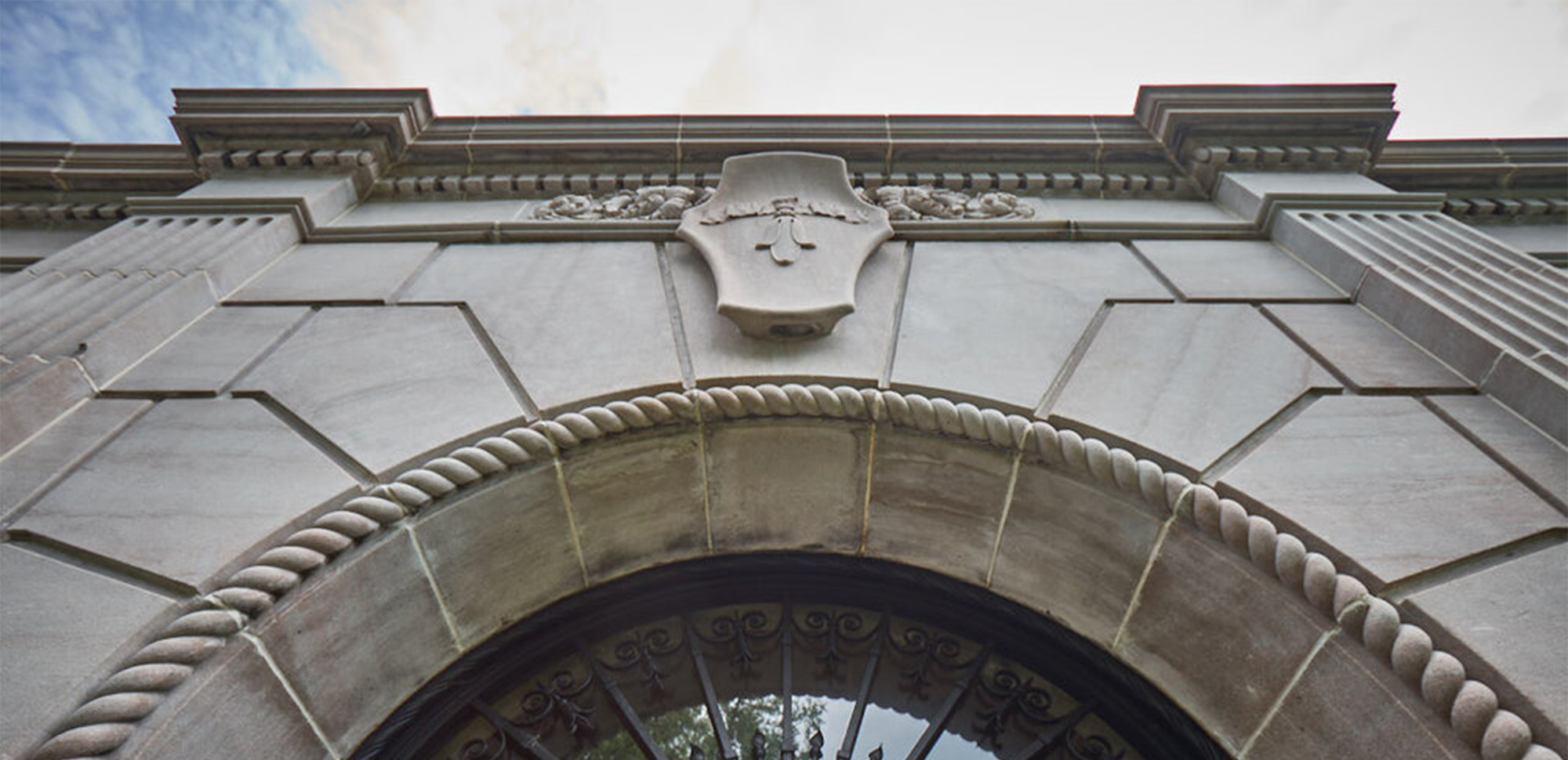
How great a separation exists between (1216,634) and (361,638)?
2771 mm

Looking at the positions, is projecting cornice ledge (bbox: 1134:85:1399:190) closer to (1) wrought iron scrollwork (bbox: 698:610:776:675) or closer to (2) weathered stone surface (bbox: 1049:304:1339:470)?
(2) weathered stone surface (bbox: 1049:304:1339:470)

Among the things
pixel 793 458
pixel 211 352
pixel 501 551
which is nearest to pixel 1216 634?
pixel 793 458

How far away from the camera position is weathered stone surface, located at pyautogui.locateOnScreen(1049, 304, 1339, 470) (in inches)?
117

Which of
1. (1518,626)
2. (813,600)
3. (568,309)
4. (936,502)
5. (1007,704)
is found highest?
(568,309)

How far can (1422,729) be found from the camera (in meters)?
2.18

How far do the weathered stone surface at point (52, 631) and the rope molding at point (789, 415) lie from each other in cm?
7

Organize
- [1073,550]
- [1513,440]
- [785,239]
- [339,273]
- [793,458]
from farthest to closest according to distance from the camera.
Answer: [339,273], [785,239], [793,458], [1073,550], [1513,440]

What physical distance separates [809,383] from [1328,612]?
181 centimetres

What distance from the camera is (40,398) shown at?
118 inches

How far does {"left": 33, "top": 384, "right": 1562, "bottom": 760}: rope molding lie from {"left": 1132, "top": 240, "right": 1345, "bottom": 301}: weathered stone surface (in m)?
1.31

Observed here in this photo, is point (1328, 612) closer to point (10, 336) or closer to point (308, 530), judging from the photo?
point (308, 530)

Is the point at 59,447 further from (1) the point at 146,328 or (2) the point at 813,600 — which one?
(2) the point at 813,600

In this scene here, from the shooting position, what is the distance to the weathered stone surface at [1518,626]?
6.68 feet

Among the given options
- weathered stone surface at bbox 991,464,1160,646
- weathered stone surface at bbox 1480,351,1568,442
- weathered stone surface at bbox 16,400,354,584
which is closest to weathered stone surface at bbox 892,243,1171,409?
weathered stone surface at bbox 991,464,1160,646
